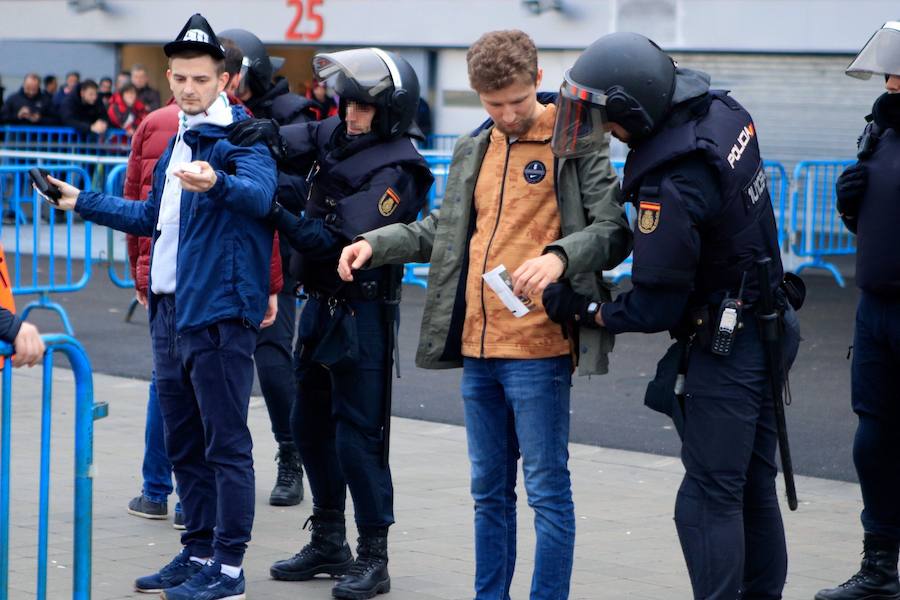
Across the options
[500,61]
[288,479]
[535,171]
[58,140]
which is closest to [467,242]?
[535,171]

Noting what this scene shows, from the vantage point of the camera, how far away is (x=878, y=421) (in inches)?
220

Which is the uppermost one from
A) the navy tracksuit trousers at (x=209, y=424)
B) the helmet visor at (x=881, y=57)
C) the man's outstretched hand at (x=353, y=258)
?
the helmet visor at (x=881, y=57)

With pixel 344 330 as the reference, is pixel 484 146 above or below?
above

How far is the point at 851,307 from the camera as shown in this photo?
45.0 ft

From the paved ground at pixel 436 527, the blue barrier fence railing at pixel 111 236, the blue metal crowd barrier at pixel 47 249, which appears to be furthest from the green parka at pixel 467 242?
the blue barrier fence railing at pixel 111 236

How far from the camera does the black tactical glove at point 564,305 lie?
4.60 metres

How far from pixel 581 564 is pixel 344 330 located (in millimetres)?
1437

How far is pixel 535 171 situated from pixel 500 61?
38cm

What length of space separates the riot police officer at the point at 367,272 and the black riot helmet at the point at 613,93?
104 cm

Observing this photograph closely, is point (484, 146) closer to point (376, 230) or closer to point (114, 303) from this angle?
point (376, 230)

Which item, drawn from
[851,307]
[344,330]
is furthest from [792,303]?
[851,307]

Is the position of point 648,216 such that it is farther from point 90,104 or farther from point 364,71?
point 90,104

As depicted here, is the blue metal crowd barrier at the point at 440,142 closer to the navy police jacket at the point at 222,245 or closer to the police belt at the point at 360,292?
the police belt at the point at 360,292

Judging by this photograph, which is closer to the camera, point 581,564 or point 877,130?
point 877,130
